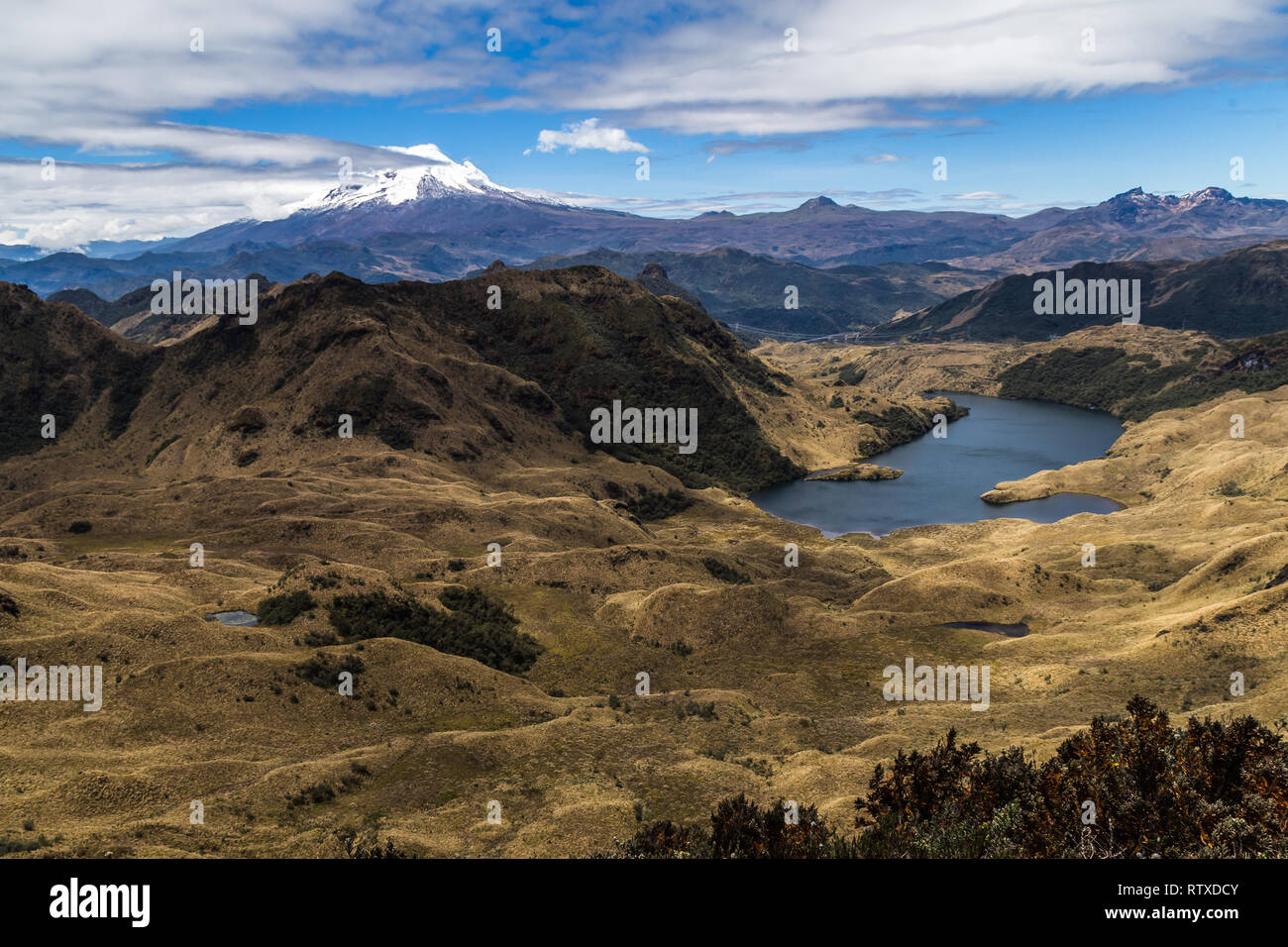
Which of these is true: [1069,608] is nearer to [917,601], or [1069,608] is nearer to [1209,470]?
[917,601]

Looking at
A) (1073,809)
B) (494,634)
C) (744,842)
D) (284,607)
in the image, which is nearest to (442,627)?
(494,634)

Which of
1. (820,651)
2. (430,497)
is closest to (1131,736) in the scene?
(820,651)

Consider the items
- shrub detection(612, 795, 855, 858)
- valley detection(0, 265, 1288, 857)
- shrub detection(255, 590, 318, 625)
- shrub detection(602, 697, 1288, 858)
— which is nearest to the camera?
shrub detection(602, 697, 1288, 858)

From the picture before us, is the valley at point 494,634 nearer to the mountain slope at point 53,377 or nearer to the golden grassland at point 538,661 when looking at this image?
the golden grassland at point 538,661

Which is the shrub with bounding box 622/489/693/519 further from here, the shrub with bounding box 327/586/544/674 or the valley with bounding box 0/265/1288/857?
the shrub with bounding box 327/586/544/674

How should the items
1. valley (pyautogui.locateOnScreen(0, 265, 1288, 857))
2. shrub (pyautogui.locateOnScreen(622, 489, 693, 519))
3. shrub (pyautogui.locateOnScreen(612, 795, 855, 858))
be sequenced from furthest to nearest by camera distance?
shrub (pyautogui.locateOnScreen(622, 489, 693, 519)) → valley (pyautogui.locateOnScreen(0, 265, 1288, 857)) → shrub (pyautogui.locateOnScreen(612, 795, 855, 858))

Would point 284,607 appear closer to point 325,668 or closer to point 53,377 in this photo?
point 325,668

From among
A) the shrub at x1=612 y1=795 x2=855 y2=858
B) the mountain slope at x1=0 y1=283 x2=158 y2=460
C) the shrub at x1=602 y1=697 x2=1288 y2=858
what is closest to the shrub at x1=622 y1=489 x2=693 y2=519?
the mountain slope at x1=0 y1=283 x2=158 y2=460

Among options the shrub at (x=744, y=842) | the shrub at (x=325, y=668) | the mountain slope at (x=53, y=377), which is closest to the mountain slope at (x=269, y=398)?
the mountain slope at (x=53, y=377)
